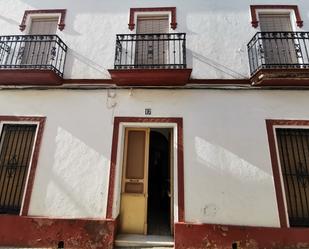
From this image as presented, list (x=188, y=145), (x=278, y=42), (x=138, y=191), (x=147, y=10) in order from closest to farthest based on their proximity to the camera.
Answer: (x=188, y=145), (x=138, y=191), (x=278, y=42), (x=147, y=10)

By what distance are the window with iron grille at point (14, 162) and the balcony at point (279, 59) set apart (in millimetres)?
6097

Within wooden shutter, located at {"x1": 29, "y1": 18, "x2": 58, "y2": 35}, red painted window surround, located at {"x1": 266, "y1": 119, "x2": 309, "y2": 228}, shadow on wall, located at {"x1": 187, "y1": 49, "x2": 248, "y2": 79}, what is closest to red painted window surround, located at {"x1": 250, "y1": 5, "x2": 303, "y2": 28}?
shadow on wall, located at {"x1": 187, "y1": 49, "x2": 248, "y2": 79}

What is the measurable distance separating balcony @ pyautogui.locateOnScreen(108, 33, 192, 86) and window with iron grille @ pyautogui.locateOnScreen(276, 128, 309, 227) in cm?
295

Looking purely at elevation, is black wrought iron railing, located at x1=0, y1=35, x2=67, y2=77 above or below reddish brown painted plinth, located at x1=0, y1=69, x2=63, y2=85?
above

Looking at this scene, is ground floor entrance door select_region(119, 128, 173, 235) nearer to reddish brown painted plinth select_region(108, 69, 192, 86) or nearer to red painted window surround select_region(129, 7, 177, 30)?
reddish brown painted plinth select_region(108, 69, 192, 86)

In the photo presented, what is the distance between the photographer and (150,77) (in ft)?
17.8

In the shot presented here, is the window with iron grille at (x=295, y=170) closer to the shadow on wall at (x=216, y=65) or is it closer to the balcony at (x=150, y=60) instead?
the shadow on wall at (x=216, y=65)

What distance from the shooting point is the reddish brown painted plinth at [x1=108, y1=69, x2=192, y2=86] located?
17.4 ft

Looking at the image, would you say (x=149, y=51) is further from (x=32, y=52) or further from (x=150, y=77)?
(x=32, y=52)

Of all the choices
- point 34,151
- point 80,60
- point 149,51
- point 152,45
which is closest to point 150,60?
point 149,51

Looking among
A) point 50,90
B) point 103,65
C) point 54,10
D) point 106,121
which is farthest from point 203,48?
point 54,10

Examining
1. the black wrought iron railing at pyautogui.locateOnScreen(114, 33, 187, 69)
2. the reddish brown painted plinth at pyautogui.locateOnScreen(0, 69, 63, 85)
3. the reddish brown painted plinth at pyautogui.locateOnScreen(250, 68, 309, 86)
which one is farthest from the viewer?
the black wrought iron railing at pyautogui.locateOnScreen(114, 33, 187, 69)

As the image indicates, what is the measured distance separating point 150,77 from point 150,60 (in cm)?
96

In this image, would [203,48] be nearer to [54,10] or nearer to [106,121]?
[106,121]
